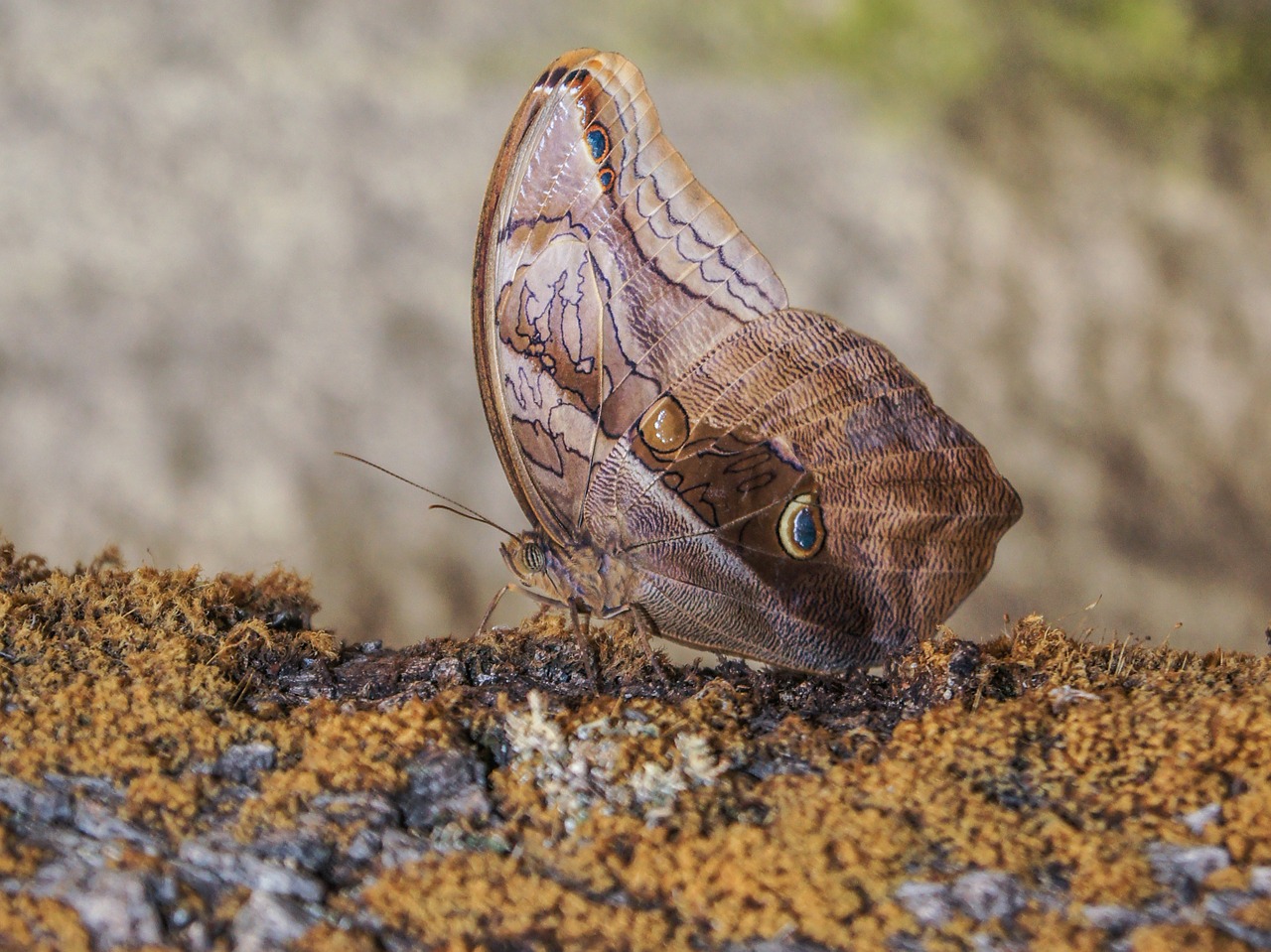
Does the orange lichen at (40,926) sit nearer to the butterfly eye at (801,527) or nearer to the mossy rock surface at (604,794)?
the mossy rock surface at (604,794)

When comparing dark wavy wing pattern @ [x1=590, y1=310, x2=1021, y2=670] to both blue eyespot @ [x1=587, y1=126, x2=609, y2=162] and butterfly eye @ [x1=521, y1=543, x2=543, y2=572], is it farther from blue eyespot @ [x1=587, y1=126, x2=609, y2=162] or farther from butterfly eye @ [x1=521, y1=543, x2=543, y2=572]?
blue eyespot @ [x1=587, y1=126, x2=609, y2=162]

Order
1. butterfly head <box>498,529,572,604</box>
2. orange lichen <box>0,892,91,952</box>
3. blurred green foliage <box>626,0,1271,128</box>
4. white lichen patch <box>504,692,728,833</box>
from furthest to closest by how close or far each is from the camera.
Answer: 1. blurred green foliage <box>626,0,1271,128</box>
2. butterfly head <box>498,529,572,604</box>
3. white lichen patch <box>504,692,728,833</box>
4. orange lichen <box>0,892,91,952</box>

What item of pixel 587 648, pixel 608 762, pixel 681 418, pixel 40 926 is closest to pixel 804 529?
pixel 681 418

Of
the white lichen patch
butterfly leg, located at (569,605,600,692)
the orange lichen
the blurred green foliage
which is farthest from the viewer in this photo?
the blurred green foliage

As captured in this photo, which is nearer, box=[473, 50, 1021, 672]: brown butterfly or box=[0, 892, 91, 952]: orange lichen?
box=[0, 892, 91, 952]: orange lichen

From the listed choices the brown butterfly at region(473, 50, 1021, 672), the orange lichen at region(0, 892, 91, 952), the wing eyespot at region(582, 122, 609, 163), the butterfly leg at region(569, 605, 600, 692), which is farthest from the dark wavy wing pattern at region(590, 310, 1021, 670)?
the orange lichen at region(0, 892, 91, 952)

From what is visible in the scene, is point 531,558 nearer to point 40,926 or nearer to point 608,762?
point 608,762
